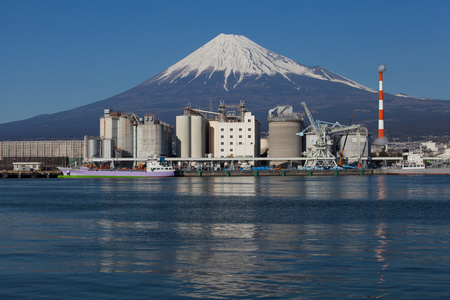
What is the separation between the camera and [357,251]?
17.4 m

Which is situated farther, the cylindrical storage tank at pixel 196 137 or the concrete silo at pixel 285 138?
the concrete silo at pixel 285 138

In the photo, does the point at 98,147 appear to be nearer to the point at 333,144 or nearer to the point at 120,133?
the point at 120,133

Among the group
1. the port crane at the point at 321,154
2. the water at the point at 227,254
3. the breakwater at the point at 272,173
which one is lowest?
the water at the point at 227,254

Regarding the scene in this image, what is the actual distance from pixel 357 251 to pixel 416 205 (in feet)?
57.7

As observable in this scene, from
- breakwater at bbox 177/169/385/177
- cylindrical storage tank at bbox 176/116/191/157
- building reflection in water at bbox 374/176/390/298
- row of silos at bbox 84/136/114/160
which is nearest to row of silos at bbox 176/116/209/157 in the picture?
cylindrical storage tank at bbox 176/116/191/157

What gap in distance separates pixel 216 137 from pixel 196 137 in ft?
20.3

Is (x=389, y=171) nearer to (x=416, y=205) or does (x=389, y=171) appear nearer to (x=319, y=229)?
(x=416, y=205)

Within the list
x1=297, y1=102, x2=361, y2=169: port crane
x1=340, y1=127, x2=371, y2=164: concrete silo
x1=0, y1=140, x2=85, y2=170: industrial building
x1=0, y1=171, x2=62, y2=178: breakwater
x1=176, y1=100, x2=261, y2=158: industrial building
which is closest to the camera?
x1=0, y1=171, x2=62, y2=178: breakwater

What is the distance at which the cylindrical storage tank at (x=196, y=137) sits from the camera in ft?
362

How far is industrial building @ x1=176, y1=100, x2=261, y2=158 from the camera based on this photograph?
361 ft

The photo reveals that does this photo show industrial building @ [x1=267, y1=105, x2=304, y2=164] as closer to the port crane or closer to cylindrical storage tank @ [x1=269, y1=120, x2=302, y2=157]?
cylindrical storage tank @ [x1=269, y1=120, x2=302, y2=157]

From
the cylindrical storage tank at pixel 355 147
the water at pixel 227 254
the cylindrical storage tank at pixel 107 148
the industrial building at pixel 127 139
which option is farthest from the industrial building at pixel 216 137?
the water at pixel 227 254

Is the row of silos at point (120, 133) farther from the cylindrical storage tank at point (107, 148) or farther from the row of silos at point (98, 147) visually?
the cylindrical storage tank at point (107, 148)

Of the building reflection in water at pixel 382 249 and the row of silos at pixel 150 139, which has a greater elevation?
the row of silos at pixel 150 139
